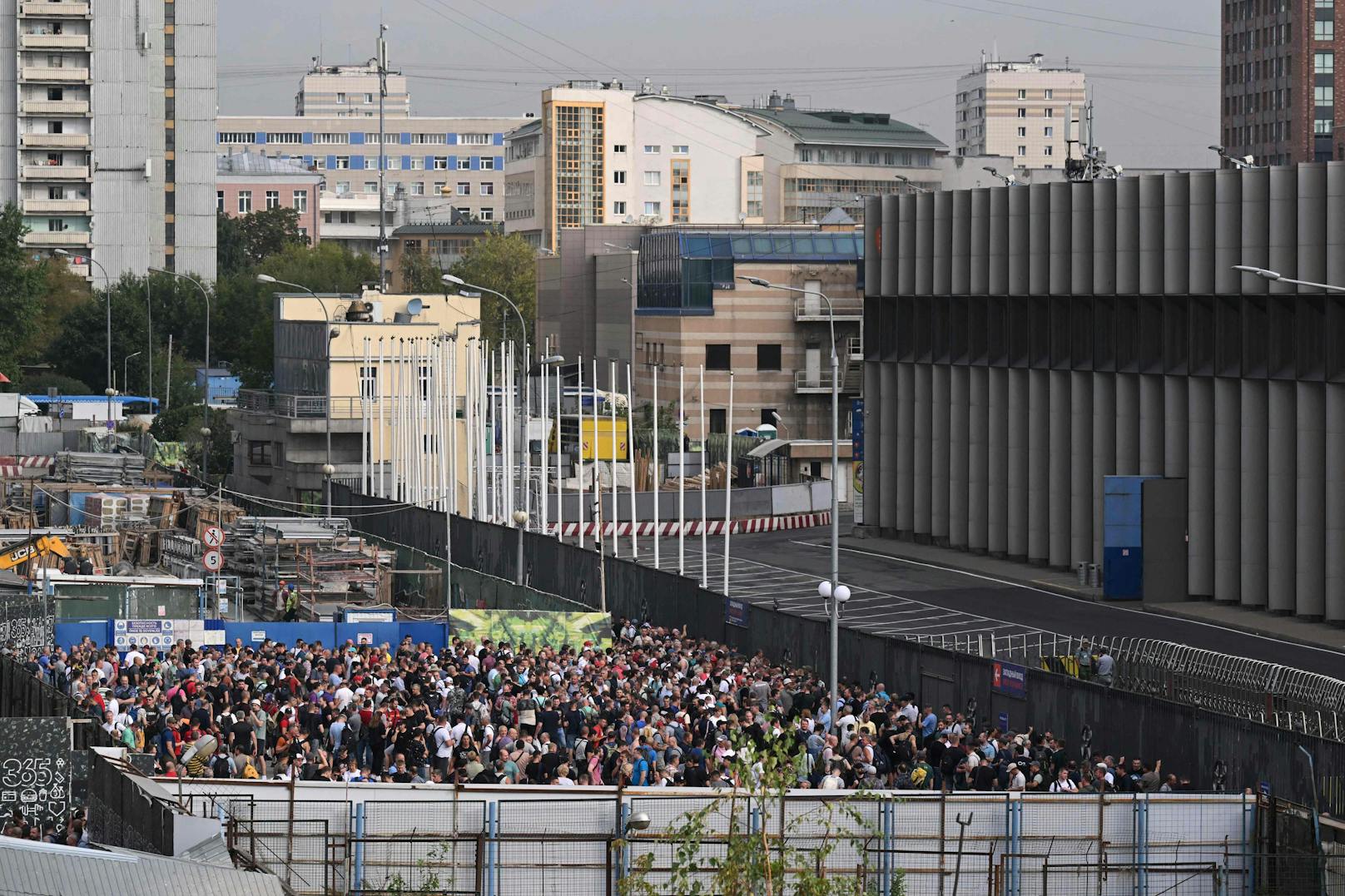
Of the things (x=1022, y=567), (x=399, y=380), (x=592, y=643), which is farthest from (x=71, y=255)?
→ (x=592, y=643)

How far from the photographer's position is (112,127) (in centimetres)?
13175

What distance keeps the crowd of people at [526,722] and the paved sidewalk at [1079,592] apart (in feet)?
45.2

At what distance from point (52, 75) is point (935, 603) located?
9783 centimetres

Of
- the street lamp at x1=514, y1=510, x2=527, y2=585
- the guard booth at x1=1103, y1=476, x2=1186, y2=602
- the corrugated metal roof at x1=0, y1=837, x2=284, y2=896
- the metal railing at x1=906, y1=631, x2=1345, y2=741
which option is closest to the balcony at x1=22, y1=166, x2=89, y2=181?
the street lamp at x1=514, y1=510, x2=527, y2=585

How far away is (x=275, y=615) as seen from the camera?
43438 mm

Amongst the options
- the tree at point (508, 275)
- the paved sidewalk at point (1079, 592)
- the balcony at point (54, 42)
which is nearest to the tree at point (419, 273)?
the tree at point (508, 275)

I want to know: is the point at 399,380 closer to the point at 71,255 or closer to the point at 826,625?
the point at 826,625

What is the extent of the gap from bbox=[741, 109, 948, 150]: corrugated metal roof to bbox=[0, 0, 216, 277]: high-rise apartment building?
46.2 metres

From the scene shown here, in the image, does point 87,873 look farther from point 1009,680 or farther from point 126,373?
point 126,373

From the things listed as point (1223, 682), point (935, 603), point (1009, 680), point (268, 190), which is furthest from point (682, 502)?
point (268, 190)

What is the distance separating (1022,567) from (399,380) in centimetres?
1886

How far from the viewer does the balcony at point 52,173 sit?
427 feet

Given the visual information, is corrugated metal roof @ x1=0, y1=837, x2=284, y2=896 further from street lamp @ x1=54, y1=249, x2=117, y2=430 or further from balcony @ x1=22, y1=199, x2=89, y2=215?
balcony @ x1=22, y1=199, x2=89, y2=215

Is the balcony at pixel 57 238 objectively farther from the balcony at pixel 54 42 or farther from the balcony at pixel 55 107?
the balcony at pixel 54 42
